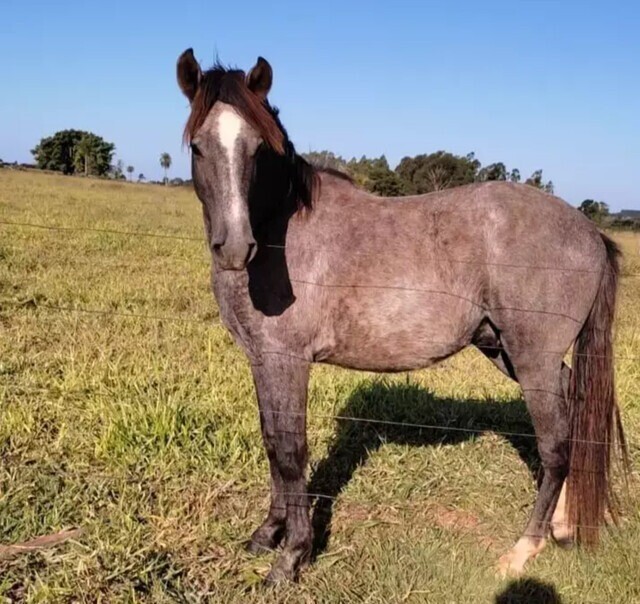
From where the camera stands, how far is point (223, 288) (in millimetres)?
2881

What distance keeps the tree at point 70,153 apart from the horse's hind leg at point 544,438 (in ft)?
247

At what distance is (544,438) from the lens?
3109 mm

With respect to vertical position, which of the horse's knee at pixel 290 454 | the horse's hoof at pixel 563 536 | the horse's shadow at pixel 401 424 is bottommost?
the horse's hoof at pixel 563 536

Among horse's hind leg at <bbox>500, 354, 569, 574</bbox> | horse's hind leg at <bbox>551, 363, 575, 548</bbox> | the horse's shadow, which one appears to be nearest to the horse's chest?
the horse's shadow

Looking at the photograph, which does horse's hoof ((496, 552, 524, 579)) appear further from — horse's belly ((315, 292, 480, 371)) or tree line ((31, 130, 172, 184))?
tree line ((31, 130, 172, 184))

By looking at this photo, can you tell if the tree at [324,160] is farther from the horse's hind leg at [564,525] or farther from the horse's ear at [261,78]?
the horse's hind leg at [564,525]

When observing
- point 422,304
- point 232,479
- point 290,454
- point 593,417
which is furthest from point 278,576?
point 593,417

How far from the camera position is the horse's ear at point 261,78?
99.7 inches

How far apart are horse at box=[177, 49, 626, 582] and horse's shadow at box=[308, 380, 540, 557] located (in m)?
0.78

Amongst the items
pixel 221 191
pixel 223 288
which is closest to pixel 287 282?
pixel 223 288

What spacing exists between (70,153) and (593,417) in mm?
80130

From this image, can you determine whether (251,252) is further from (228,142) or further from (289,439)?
(289,439)

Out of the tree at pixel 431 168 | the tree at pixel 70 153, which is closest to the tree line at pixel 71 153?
the tree at pixel 70 153

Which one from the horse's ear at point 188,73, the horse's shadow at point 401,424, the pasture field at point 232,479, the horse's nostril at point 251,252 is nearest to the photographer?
the horse's nostril at point 251,252
